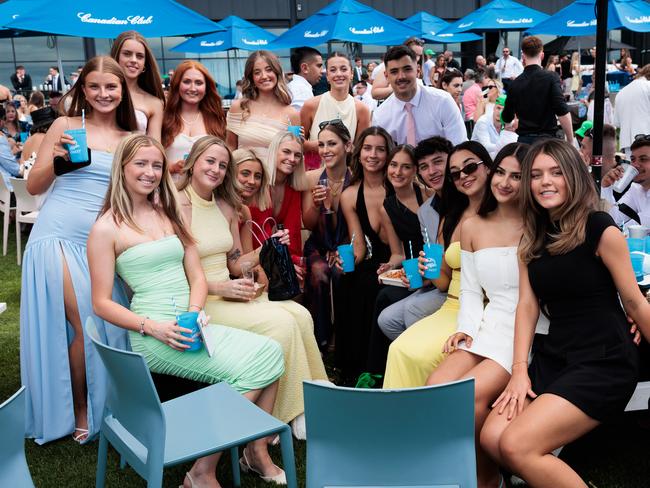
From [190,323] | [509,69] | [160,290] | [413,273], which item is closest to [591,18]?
[413,273]

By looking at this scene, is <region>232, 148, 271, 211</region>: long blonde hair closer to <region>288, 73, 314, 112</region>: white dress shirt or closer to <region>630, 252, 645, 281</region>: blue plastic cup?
<region>630, 252, 645, 281</region>: blue plastic cup

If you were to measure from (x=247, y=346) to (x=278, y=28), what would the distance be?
76.9 feet

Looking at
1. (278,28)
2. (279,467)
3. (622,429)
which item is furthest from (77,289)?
(278,28)

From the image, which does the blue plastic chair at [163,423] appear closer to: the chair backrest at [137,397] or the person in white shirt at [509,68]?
the chair backrest at [137,397]

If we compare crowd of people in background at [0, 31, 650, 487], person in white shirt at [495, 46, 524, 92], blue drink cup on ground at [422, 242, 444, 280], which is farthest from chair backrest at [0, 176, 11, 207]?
person in white shirt at [495, 46, 524, 92]

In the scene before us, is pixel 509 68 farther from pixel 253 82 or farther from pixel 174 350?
pixel 174 350

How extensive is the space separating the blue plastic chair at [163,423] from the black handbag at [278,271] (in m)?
0.92

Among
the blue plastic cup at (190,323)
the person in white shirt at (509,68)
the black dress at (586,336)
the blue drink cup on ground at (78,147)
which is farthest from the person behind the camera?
the person in white shirt at (509,68)

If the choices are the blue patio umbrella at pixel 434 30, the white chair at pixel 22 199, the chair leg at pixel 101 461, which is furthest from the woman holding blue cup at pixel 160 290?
the blue patio umbrella at pixel 434 30

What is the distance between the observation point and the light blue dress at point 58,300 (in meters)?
3.53

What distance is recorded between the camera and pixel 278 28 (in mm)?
25078

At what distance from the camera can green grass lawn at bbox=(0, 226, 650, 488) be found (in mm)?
3072

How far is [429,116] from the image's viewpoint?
5008 millimetres

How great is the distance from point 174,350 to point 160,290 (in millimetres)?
303
